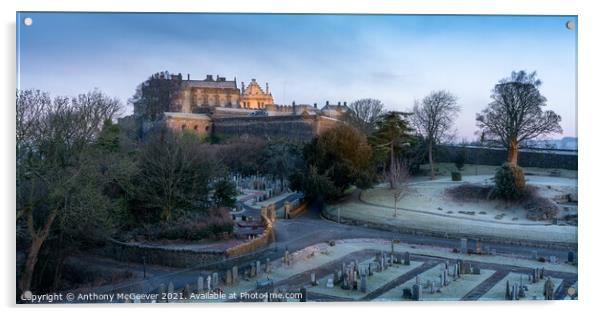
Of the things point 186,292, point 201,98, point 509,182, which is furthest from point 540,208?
point 201,98

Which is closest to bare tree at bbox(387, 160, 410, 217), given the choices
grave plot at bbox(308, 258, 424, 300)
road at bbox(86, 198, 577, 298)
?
road at bbox(86, 198, 577, 298)

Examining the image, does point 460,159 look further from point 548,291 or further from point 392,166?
point 548,291

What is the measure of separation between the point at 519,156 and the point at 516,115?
1.82m

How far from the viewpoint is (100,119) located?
11.2m

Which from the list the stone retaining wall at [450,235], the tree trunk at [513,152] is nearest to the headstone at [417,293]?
the stone retaining wall at [450,235]

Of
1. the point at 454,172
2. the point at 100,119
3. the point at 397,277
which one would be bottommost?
the point at 397,277

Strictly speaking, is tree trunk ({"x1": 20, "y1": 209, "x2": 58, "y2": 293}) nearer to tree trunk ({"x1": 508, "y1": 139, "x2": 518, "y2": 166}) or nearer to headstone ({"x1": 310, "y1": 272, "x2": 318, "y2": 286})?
headstone ({"x1": 310, "y1": 272, "x2": 318, "y2": 286})

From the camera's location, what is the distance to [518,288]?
802cm

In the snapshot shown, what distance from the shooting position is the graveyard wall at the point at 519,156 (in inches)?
363

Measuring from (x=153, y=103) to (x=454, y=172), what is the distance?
1058 cm

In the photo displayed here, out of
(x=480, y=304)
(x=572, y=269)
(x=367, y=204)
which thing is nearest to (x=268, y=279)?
(x=480, y=304)

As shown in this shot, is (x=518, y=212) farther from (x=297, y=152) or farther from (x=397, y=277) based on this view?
(x=297, y=152)

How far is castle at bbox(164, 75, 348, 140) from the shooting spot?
786 inches

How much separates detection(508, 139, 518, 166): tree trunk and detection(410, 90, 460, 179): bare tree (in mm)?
1788
